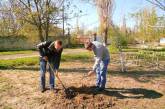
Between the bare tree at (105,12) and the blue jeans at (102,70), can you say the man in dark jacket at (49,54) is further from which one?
the bare tree at (105,12)

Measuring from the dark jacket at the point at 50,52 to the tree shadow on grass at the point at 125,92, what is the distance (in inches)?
36.6

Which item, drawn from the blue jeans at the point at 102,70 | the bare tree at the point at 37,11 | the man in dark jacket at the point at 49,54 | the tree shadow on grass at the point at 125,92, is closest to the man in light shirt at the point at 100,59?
the blue jeans at the point at 102,70

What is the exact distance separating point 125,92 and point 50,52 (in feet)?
7.48

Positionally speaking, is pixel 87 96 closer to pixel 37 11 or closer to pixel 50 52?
pixel 50 52

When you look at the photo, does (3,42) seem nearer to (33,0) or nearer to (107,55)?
(33,0)

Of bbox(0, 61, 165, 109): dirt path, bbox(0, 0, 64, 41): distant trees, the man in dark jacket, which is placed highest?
bbox(0, 0, 64, 41): distant trees

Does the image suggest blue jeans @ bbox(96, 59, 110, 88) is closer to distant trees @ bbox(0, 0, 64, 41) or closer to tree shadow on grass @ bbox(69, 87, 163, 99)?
tree shadow on grass @ bbox(69, 87, 163, 99)

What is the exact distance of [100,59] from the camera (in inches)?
303

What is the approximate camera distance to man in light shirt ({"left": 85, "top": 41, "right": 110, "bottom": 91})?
7.61 metres

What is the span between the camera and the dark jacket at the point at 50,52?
7.87 m

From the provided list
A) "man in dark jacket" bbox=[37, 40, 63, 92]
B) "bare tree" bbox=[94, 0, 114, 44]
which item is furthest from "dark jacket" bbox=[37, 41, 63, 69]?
"bare tree" bbox=[94, 0, 114, 44]

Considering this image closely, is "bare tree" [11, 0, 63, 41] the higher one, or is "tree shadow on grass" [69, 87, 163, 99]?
"bare tree" [11, 0, 63, 41]

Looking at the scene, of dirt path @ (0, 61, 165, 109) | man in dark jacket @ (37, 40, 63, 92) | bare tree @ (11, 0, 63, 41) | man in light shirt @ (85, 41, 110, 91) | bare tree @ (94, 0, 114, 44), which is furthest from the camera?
bare tree @ (94, 0, 114, 44)

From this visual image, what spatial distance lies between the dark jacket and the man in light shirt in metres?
0.86
